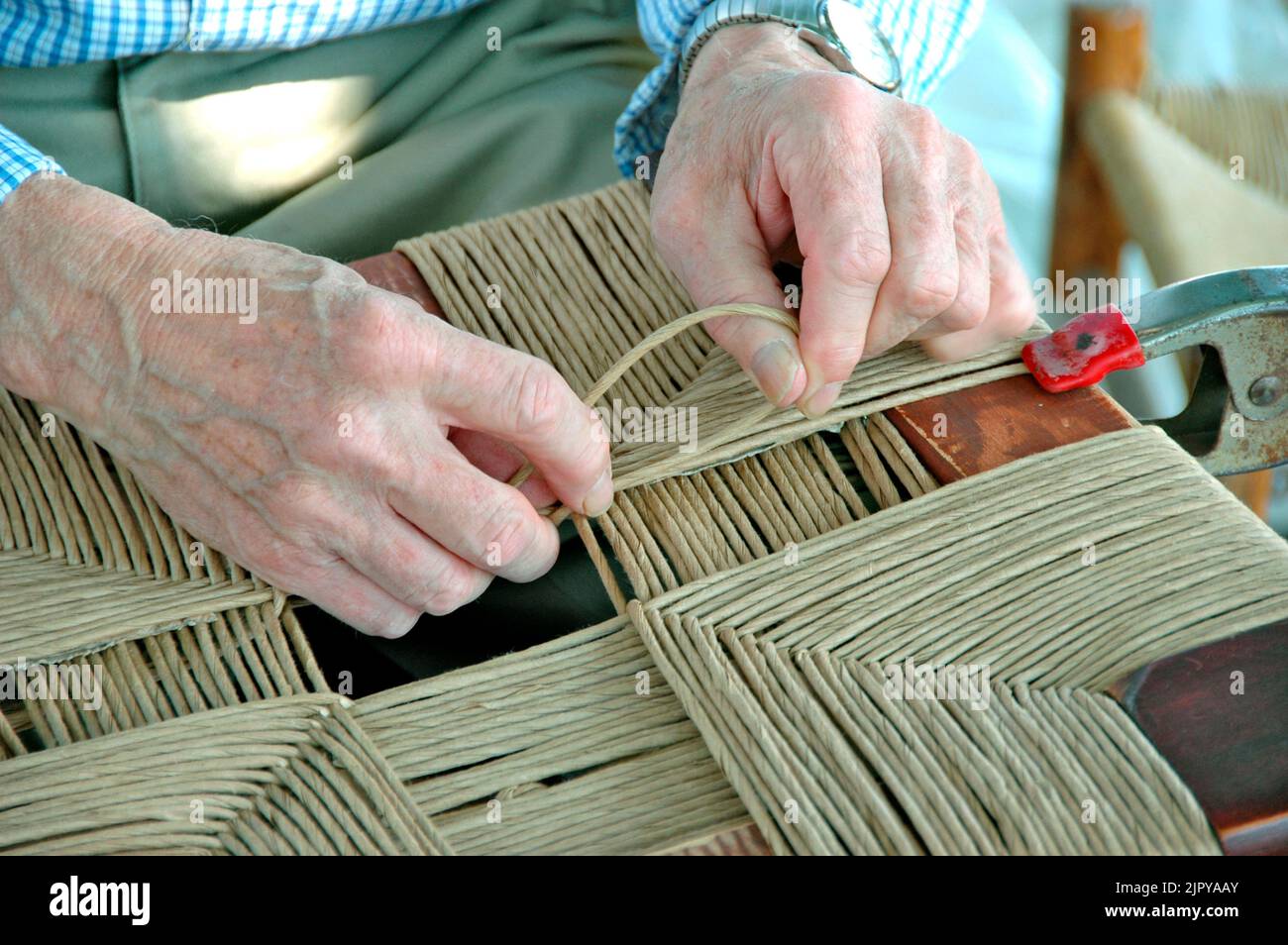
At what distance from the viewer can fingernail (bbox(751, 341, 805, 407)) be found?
0.62m

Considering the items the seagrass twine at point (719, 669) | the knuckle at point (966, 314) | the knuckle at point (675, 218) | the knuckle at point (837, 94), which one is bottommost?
the seagrass twine at point (719, 669)

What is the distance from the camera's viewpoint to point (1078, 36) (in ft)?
4.35

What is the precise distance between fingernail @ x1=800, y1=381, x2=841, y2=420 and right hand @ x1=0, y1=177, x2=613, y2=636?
117mm

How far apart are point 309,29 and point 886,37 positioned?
408mm

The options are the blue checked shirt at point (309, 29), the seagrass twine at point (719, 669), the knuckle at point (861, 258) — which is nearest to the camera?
the seagrass twine at point (719, 669)

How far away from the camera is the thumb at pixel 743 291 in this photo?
63 centimetres

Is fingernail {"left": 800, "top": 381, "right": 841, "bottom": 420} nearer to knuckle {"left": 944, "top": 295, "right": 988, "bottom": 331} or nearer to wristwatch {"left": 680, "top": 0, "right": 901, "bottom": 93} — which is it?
knuckle {"left": 944, "top": 295, "right": 988, "bottom": 331}

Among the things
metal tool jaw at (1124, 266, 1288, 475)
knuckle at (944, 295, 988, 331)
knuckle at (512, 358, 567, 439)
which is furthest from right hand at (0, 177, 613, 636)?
metal tool jaw at (1124, 266, 1288, 475)

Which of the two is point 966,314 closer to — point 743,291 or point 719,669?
point 743,291

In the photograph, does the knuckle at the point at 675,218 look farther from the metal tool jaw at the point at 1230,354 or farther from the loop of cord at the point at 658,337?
the metal tool jaw at the point at 1230,354

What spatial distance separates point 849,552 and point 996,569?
7cm

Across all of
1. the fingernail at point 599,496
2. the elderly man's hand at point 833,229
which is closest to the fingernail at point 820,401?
the elderly man's hand at point 833,229

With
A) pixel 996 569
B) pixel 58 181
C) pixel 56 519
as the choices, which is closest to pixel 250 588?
pixel 56 519

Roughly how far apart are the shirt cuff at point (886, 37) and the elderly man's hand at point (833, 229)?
0.15 meters
